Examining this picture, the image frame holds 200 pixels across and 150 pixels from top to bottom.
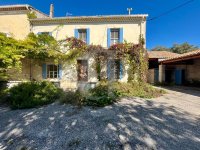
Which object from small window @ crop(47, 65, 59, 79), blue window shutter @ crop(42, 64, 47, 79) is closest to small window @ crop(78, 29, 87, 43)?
small window @ crop(47, 65, 59, 79)

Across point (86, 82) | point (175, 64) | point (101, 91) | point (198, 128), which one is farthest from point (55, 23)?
point (175, 64)

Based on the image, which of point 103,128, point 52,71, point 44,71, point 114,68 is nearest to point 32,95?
point 44,71

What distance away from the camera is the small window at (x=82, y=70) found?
11883 millimetres

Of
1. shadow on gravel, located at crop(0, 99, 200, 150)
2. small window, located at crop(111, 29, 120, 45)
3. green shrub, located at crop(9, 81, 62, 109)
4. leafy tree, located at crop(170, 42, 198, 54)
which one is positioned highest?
leafy tree, located at crop(170, 42, 198, 54)

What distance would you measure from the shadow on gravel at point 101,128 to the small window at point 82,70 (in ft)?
17.8

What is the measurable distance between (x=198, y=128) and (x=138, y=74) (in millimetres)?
6791

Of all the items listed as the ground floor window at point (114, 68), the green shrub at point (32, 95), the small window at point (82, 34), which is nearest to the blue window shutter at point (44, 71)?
the green shrub at point (32, 95)

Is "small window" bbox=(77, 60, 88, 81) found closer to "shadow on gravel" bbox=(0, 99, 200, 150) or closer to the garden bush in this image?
the garden bush

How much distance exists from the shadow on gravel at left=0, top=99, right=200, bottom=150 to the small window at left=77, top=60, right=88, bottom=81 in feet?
17.8

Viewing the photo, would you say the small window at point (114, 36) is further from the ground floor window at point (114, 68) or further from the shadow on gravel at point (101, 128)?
the shadow on gravel at point (101, 128)

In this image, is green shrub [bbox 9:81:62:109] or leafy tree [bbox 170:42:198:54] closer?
green shrub [bbox 9:81:62:109]

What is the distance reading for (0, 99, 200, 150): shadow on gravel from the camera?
12.5ft

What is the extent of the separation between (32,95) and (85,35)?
6429 mm

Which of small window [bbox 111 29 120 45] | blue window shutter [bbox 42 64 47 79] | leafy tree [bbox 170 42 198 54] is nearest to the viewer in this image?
small window [bbox 111 29 120 45]
